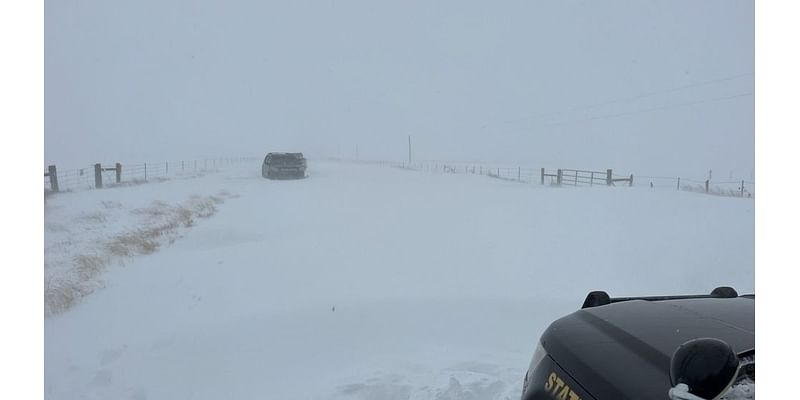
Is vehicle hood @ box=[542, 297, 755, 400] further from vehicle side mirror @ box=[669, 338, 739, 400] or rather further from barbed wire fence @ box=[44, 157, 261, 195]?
barbed wire fence @ box=[44, 157, 261, 195]

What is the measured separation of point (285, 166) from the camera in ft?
74.3

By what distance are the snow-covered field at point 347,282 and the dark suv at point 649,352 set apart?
1.86m

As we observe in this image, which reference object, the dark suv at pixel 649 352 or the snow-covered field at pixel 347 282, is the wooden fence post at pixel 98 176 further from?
the dark suv at pixel 649 352

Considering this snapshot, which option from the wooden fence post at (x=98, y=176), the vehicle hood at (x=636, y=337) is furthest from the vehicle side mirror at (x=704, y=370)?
the wooden fence post at (x=98, y=176)

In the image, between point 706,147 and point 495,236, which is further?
point 706,147

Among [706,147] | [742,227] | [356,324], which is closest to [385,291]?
[356,324]

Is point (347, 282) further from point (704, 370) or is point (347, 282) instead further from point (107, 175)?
point (107, 175)

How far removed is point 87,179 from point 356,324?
47.3 ft

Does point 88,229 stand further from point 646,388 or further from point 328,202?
point 646,388

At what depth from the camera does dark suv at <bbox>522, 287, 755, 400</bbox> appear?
4.54 feet

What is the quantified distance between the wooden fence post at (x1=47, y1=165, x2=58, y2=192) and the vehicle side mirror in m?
15.3

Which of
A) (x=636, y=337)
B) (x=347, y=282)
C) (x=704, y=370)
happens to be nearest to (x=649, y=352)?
(x=636, y=337)

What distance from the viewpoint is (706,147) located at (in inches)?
1174

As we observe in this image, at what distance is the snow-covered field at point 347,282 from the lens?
4562mm
